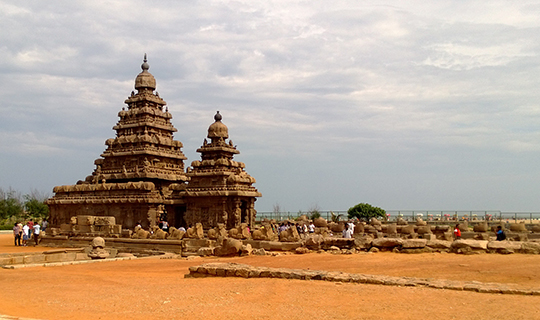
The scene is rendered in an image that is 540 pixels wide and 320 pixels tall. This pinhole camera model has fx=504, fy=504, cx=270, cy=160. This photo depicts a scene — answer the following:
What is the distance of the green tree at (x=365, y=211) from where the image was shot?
45.4m

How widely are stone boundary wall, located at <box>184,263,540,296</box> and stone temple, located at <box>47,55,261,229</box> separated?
19957 mm

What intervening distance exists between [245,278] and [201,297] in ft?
7.64

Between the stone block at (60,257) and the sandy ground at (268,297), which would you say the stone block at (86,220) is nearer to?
the stone block at (60,257)

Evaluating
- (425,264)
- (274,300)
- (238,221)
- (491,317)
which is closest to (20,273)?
(274,300)

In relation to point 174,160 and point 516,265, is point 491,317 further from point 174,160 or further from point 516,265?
point 174,160

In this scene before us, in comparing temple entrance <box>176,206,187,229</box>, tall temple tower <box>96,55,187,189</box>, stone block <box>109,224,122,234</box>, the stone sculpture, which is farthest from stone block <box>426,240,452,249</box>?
tall temple tower <box>96,55,187,189</box>

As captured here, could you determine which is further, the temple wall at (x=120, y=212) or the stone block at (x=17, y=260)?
the temple wall at (x=120, y=212)

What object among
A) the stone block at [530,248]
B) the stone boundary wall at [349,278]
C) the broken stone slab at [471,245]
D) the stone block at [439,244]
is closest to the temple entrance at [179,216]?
the stone block at [439,244]

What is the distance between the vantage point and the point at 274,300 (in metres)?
9.09

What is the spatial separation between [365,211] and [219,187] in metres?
17.6

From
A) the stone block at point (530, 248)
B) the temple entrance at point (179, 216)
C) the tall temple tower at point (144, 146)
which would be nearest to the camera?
the stone block at point (530, 248)

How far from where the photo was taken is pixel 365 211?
149 feet

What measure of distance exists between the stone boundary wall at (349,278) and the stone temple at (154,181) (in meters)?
20.0

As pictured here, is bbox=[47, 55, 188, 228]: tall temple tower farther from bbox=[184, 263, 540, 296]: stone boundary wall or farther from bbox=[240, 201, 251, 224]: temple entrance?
bbox=[184, 263, 540, 296]: stone boundary wall
